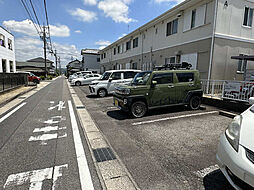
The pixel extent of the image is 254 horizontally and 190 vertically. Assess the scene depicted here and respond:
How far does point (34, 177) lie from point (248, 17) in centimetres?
1303

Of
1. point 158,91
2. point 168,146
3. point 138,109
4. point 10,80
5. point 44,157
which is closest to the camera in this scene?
point 44,157

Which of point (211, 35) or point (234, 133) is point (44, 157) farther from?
point (211, 35)

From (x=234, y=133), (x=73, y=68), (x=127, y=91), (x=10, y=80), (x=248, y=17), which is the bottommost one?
(x=234, y=133)

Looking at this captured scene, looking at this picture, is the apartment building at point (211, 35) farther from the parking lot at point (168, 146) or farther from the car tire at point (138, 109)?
the car tire at point (138, 109)

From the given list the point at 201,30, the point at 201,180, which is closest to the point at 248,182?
the point at 201,180

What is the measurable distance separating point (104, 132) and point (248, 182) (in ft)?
10.4

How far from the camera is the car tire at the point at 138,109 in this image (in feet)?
16.9

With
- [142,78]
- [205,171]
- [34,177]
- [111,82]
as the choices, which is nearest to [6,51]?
[111,82]

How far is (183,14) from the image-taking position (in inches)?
404

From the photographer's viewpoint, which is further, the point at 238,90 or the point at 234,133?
the point at 238,90

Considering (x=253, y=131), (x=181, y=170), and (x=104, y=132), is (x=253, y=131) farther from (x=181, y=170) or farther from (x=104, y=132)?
(x=104, y=132)

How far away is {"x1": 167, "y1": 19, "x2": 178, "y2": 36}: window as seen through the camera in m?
11.2

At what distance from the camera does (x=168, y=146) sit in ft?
10.7

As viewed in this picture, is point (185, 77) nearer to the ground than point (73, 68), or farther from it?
nearer to the ground
